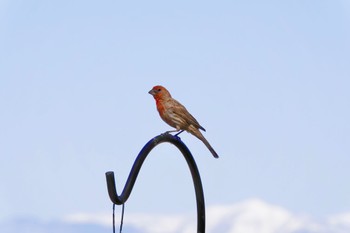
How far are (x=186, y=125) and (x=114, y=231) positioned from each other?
8.85ft

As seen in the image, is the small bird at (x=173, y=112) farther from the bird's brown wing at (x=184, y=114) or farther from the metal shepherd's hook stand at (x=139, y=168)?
the metal shepherd's hook stand at (x=139, y=168)

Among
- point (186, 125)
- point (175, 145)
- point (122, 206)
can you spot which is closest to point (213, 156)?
point (186, 125)

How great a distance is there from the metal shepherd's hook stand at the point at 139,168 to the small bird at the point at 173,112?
4.59 ft

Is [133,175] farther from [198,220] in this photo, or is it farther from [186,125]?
[186,125]

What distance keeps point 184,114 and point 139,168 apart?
208cm

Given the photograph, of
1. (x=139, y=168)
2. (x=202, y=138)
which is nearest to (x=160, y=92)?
(x=202, y=138)

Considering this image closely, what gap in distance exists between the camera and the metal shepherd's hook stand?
15.7 ft

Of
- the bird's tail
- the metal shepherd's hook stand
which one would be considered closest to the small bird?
the bird's tail

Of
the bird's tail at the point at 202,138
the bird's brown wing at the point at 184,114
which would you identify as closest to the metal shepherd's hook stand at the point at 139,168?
the bird's brown wing at the point at 184,114

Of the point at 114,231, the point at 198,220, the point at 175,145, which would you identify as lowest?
the point at 114,231

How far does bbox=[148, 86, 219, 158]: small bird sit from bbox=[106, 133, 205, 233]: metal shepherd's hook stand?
140 cm

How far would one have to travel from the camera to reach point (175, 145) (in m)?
5.85

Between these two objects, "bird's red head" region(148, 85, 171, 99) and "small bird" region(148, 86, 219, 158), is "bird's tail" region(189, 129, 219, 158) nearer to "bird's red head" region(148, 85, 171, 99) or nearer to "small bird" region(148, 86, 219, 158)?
"small bird" region(148, 86, 219, 158)

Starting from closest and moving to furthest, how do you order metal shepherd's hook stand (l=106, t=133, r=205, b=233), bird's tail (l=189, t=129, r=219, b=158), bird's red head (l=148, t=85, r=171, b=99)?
metal shepherd's hook stand (l=106, t=133, r=205, b=233) < bird's red head (l=148, t=85, r=171, b=99) < bird's tail (l=189, t=129, r=219, b=158)
